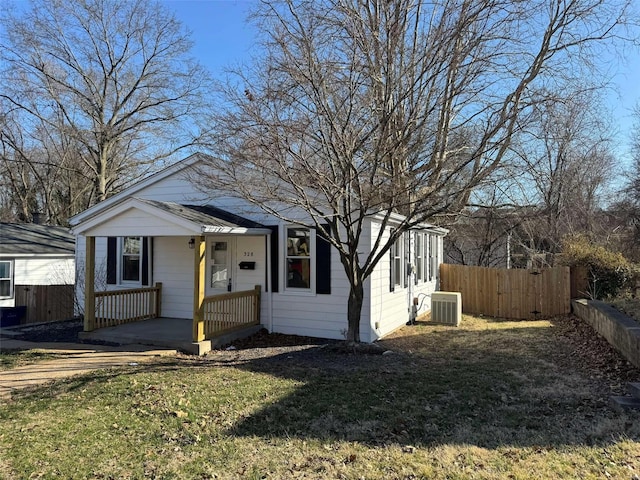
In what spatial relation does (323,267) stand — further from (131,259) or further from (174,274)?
(131,259)

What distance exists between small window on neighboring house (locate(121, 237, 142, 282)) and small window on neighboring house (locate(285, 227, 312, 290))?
4.39 m

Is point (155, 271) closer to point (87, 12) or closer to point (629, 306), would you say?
point (629, 306)

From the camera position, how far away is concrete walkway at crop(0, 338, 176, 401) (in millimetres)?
6324

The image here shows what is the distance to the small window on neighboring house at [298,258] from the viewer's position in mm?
9992

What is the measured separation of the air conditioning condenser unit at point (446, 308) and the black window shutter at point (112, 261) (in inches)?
346

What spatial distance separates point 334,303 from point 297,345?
1.21m

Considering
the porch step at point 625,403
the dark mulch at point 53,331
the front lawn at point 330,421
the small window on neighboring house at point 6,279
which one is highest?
the small window on neighboring house at point 6,279

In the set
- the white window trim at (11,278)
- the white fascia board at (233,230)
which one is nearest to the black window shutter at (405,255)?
the white fascia board at (233,230)

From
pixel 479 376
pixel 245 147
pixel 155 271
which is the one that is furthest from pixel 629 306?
pixel 155 271

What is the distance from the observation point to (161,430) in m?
4.48

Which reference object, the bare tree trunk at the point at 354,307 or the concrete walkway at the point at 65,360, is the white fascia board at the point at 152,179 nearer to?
the concrete walkway at the point at 65,360

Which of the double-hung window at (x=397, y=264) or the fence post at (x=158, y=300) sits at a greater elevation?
the double-hung window at (x=397, y=264)

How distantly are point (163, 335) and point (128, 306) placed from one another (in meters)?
2.25

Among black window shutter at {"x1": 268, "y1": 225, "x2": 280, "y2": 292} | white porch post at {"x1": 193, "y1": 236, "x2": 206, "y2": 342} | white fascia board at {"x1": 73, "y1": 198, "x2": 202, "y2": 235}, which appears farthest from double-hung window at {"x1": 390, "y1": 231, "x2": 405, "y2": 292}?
white fascia board at {"x1": 73, "y1": 198, "x2": 202, "y2": 235}
